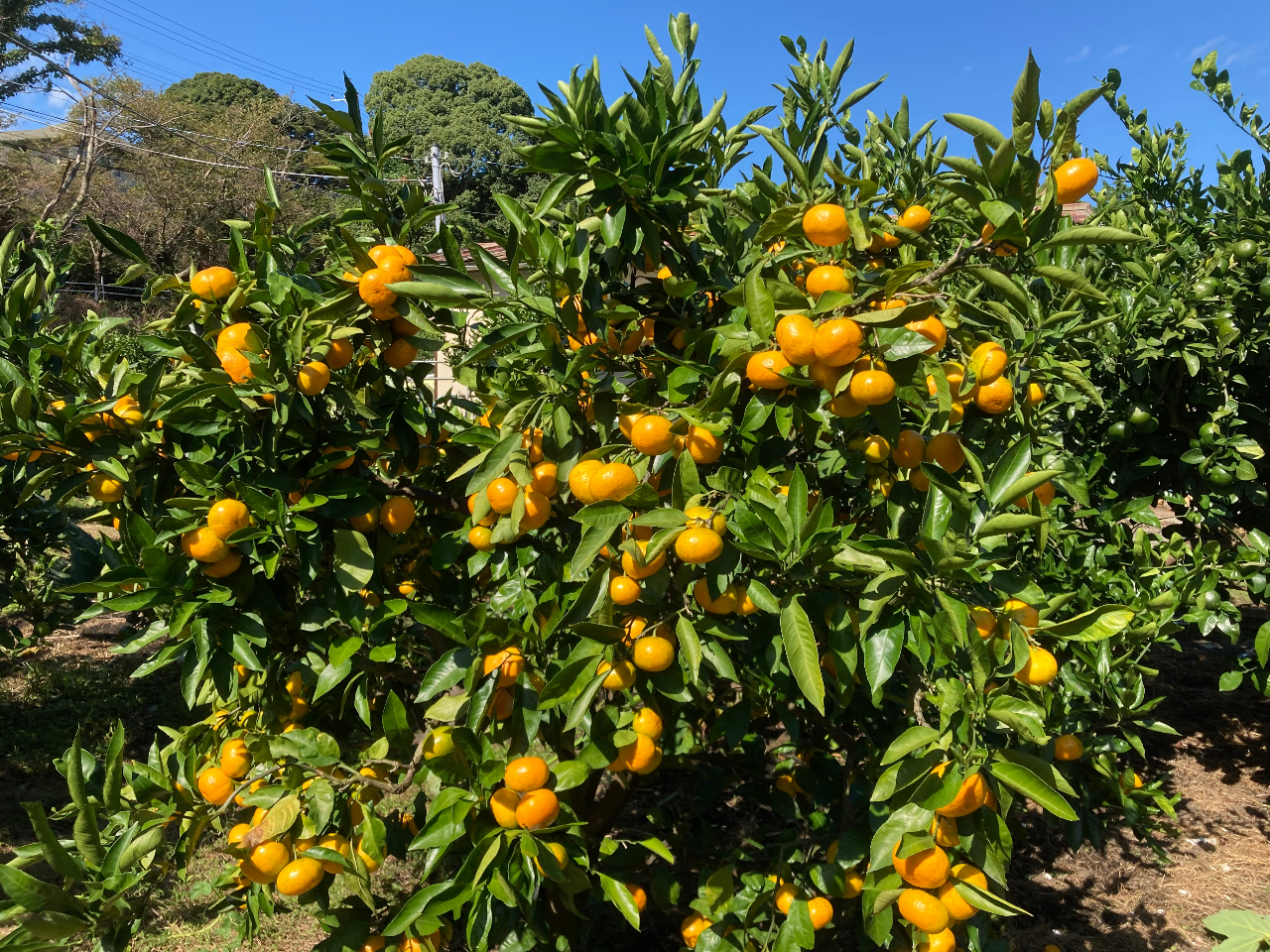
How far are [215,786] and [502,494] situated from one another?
797 millimetres

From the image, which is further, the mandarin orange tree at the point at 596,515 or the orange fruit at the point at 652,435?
the orange fruit at the point at 652,435

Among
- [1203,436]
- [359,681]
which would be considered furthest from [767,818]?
[1203,436]

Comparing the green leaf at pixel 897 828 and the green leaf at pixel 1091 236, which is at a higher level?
the green leaf at pixel 1091 236

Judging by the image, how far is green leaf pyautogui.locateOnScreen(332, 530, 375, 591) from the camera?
1.50 meters

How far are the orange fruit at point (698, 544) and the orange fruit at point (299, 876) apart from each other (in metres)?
0.85

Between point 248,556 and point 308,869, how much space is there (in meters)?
0.56

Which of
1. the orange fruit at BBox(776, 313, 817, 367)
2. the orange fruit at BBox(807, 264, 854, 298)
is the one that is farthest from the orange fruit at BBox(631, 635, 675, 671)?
the orange fruit at BBox(807, 264, 854, 298)

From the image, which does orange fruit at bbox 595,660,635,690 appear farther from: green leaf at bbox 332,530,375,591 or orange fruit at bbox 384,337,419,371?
orange fruit at bbox 384,337,419,371

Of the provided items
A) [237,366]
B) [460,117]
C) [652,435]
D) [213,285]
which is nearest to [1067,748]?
[652,435]

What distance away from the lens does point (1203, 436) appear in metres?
2.98

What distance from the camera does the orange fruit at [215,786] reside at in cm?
154

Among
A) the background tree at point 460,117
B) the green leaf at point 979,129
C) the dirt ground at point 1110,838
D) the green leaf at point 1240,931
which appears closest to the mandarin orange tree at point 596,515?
the green leaf at point 979,129

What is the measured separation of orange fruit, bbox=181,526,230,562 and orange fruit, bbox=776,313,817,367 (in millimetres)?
1004

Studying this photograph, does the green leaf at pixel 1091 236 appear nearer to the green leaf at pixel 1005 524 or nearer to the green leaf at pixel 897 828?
the green leaf at pixel 1005 524
